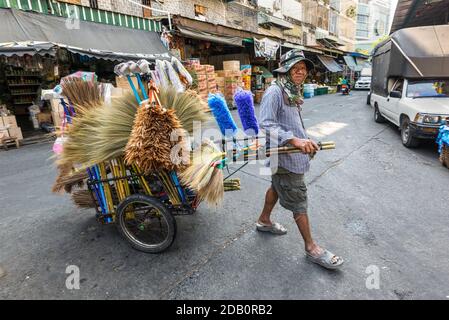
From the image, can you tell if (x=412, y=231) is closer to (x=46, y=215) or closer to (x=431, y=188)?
(x=431, y=188)

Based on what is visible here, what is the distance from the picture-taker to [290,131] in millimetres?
2051

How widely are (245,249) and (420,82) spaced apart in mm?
6017

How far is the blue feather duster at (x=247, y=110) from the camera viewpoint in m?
2.50

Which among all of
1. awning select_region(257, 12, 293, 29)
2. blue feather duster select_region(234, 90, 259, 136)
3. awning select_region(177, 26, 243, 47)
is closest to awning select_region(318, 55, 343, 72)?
awning select_region(257, 12, 293, 29)

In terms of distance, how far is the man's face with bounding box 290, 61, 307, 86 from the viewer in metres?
2.05

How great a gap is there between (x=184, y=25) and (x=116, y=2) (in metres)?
2.44

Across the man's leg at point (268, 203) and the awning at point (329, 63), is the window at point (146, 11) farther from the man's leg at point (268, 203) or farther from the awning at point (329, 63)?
the awning at point (329, 63)

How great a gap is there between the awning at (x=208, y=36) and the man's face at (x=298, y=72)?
888 centimetres

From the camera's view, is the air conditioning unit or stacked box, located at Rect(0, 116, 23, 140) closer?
stacked box, located at Rect(0, 116, 23, 140)

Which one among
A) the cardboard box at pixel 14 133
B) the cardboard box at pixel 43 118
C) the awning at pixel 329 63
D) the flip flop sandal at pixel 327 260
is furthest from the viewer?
the awning at pixel 329 63

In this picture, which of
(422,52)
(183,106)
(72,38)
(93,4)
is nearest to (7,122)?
(72,38)

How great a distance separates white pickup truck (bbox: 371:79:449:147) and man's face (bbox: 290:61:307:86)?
4364mm

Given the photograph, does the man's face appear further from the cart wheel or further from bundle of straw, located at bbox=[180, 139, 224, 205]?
the cart wheel

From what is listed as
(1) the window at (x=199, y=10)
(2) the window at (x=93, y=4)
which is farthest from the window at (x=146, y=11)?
(1) the window at (x=199, y=10)
